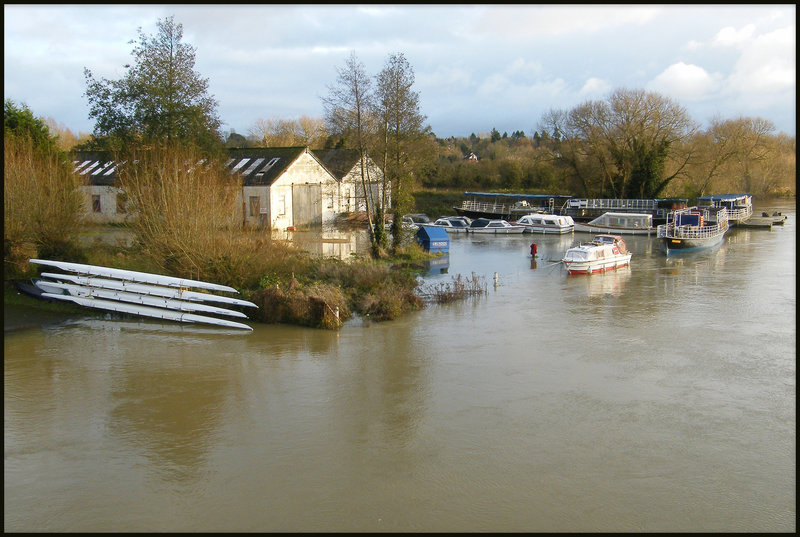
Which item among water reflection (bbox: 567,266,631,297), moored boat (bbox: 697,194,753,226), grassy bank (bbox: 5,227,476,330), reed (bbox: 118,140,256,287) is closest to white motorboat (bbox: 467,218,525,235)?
water reflection (bbox: 567,266,631,297)

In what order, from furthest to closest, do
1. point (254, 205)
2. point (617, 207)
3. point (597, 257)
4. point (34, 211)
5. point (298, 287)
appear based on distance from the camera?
1. point (617, 207)
2. point (254, 205)
3. point (597, 257)
4. point (34, 211)
5. point (298, 287)

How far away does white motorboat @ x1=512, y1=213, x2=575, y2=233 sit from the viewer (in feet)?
137

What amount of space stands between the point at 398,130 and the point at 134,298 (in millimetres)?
13999

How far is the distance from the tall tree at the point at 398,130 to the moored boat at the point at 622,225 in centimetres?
1862

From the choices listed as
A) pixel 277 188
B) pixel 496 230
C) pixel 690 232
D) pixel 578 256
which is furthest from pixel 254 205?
pixel 690 232

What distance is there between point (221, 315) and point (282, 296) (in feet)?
6.03

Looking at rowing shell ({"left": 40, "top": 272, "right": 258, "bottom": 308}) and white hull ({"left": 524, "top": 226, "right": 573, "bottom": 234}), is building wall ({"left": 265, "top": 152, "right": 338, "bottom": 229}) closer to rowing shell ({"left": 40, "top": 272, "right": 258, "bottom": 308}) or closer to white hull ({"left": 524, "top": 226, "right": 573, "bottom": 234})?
white hull ({"left": 524, "top": 226, "right": 573, "bottom": 234})

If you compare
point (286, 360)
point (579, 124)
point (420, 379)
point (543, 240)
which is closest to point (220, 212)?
point (286, 360)

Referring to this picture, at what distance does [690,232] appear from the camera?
1340 inches

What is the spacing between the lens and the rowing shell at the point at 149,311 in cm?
1738

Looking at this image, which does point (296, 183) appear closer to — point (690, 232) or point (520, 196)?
point (690, 232)

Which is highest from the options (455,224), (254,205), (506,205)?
(506,205)

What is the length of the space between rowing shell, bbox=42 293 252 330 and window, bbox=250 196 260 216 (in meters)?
17.9

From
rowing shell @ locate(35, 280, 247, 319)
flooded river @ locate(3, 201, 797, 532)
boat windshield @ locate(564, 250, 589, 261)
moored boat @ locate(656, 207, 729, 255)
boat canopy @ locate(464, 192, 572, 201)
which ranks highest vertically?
boat canopy @ locate(464, 192, 572, 201)
